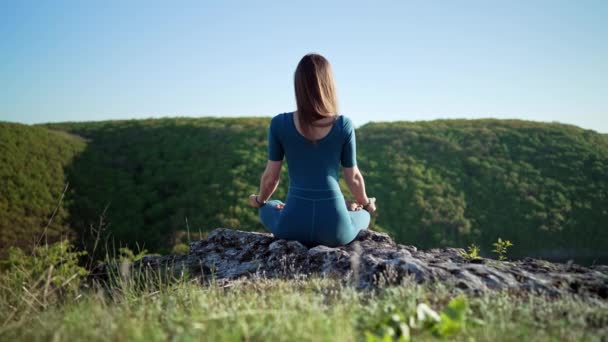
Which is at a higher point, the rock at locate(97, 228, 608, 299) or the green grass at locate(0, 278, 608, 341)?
the green grass at locate(0, 278, 608, 341)

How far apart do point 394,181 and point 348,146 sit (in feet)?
66.9

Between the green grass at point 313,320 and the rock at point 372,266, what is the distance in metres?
0.26

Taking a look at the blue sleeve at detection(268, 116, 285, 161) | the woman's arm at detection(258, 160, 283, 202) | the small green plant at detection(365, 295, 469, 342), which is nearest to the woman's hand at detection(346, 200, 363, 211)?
the woman's arm at detection(258, 160, 283, 202)

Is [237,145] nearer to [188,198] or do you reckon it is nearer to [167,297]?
[188,198]

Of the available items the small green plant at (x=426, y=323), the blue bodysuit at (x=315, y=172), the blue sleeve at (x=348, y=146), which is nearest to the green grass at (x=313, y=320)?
the small green plant at (x=426, y=323)

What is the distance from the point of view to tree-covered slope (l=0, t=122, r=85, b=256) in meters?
17.5

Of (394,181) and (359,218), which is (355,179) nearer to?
(359,218)

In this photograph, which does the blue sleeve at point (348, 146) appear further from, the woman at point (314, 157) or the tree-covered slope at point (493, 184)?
the tree-covered slope at point (493, 184)

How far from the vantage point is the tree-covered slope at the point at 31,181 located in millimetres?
17547

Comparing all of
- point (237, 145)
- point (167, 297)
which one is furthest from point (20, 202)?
point (167, 297)

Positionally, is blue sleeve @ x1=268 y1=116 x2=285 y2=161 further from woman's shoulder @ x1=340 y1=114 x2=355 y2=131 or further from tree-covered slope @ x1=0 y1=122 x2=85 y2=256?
tree-covered slope @ x1=0 y1=122 x2=85 y2=256

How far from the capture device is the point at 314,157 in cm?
488

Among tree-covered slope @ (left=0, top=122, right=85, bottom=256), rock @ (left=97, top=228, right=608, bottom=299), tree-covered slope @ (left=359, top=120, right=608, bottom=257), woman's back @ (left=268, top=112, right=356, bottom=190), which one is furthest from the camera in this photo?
tree-covered slope @ (left=359, top=120, right=608, bottom=257)

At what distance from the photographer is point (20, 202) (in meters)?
Result: 19.0
